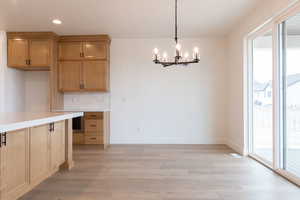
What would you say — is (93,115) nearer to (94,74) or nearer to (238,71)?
(94,74)

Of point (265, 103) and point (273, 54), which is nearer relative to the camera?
point (273, 54)

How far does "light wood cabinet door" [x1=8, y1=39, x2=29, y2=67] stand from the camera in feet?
16.6

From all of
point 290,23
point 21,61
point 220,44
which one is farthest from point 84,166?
point 220,44

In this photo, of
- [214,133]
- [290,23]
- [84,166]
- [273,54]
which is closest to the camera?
[290,23]

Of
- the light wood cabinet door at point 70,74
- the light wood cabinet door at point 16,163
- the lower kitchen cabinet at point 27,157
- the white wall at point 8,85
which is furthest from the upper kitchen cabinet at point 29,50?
the light wood cabinet door at point 16,163

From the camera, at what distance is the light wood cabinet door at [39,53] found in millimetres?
5047

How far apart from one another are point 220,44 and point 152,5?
2510mm

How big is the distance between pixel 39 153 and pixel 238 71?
3992 millimetres

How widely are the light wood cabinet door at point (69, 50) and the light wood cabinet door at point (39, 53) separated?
335mm

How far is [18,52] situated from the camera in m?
5.06

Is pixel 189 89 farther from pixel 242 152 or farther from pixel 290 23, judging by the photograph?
pixel 290 23

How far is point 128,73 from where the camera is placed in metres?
5.61

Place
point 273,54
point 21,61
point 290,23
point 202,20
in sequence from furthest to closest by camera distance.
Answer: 1. point 21,61
2. point 202,20
3. point 273,54
4. point 290,23

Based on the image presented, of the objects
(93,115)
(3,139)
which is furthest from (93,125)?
(3,139)
